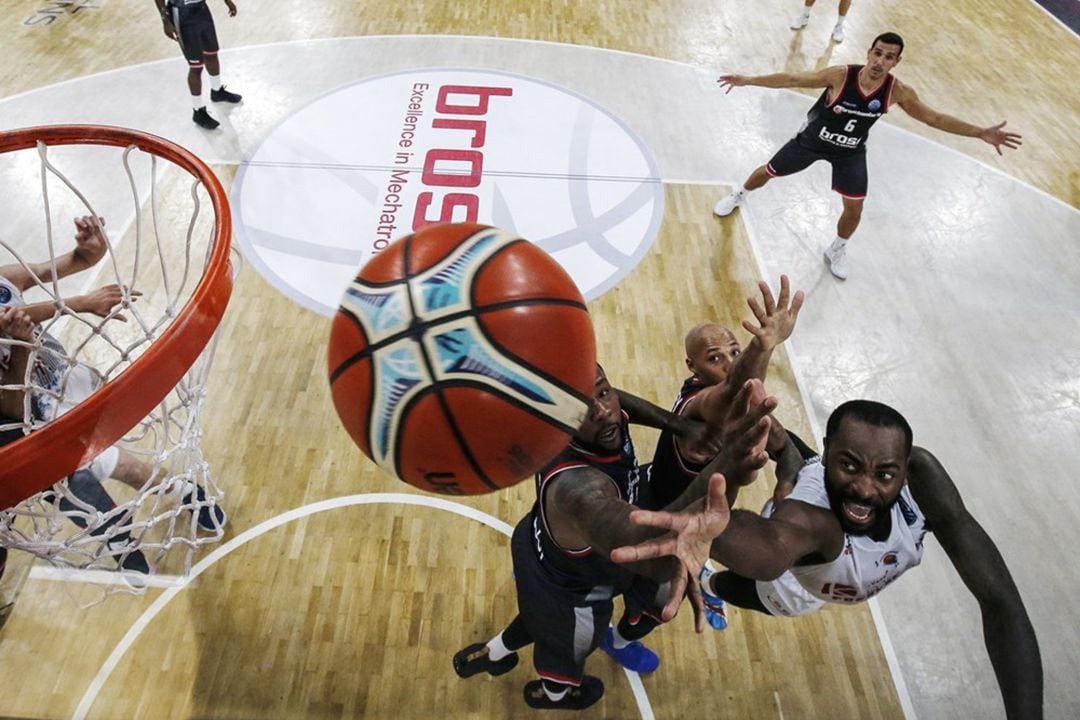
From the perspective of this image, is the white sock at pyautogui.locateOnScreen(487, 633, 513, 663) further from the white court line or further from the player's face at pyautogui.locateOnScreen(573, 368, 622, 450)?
the white court line

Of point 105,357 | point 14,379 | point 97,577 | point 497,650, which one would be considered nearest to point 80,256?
point 14,379

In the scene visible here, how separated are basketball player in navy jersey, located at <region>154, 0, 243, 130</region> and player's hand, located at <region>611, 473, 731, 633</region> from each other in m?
5.68

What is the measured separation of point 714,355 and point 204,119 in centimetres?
503

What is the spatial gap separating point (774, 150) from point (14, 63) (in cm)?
701

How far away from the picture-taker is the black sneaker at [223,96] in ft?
19.7

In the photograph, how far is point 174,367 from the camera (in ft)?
6.63

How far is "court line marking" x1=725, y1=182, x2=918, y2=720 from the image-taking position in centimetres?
304

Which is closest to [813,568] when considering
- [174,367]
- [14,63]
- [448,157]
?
[174,367]

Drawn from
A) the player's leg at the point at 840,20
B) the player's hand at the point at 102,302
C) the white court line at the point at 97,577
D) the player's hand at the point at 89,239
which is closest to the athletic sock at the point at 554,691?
the white court line at the point at 97,577

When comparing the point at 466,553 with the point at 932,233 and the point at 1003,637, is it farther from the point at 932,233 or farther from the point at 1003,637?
the point at 932,233

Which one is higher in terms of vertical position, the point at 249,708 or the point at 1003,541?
the point at 1003,541

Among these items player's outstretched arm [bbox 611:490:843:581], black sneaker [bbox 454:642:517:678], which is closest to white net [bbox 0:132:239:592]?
black sneaker [bbox 454:642:517:678]

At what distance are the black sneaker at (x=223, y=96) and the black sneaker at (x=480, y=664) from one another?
525cm

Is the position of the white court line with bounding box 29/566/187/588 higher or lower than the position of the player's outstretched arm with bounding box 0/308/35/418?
lower
